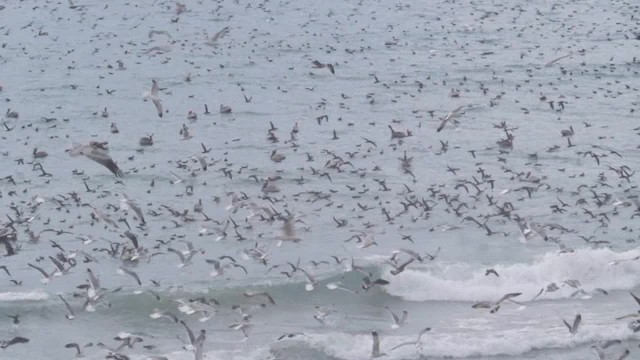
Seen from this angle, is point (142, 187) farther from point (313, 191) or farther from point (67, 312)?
point (67, 312)

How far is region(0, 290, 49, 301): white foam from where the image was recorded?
1166 inches

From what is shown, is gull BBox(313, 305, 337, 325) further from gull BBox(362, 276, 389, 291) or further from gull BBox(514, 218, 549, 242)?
gull BBox(514, 218, 549, 242)

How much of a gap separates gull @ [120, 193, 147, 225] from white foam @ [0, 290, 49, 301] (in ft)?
13.3

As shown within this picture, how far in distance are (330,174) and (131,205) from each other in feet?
23.3

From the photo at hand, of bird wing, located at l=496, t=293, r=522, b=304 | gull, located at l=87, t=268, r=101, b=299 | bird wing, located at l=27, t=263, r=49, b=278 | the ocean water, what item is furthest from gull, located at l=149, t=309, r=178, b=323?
bird wing, located at l=496, t=293, r=522, b=304

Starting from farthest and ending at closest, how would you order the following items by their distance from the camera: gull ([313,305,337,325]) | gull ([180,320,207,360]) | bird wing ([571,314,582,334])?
1. gull ([313,305,337,325])
2. bird wing ([571,314,582,334])
3. gull ([180,320,207,360])

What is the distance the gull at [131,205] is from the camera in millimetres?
33125

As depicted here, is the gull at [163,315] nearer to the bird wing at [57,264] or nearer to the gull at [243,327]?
the gull at [243,327]

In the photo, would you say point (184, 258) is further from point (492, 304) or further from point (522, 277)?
point (522, 277)

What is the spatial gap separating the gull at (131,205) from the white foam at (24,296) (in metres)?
4.05

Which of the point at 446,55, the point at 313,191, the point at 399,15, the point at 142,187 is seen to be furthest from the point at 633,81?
the point at 142,187

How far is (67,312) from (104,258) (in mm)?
2757

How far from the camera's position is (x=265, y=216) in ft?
112

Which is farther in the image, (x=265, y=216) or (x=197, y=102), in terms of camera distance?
(x=197, y=102)
